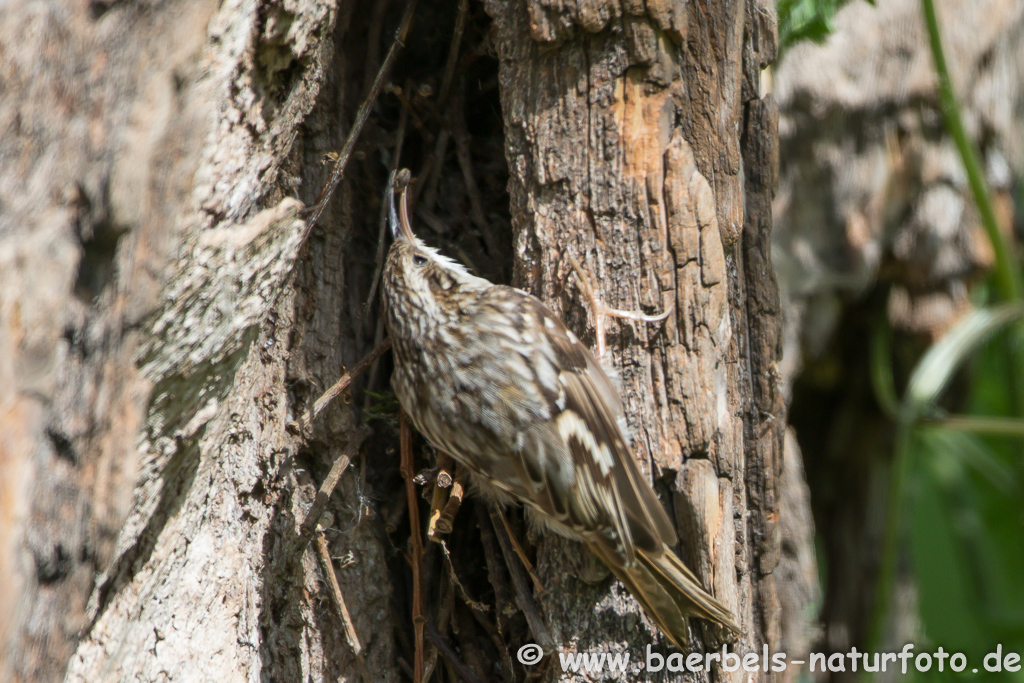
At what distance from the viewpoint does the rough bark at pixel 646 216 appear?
1.79 m

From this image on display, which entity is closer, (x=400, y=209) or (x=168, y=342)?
(x=168, y=342)

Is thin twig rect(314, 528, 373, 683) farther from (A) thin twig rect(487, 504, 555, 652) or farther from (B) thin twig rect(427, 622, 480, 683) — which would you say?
(A) thin twig rect(487, 504, 555, 652)

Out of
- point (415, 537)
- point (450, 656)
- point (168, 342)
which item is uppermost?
point (168, 342)

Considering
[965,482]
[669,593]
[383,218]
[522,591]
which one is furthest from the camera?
[965,482]

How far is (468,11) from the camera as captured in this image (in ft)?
6.76

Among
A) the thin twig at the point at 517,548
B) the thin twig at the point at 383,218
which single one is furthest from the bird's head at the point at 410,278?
the thin twig at the point at 517,548

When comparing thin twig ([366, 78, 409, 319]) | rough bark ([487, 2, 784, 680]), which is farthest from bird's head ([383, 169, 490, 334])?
rough bark ([487, 2, 784, 680])

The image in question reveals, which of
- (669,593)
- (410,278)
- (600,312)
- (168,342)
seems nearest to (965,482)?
(669,593)

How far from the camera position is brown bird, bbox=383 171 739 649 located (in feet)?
5.61

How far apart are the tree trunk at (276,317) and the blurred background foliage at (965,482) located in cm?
171

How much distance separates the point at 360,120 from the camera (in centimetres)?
196

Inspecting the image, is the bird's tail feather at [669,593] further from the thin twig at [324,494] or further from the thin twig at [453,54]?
the thin twig at [453,54]

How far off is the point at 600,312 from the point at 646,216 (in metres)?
0.24

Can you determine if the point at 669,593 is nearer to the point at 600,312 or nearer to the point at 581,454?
the point at 581,454
